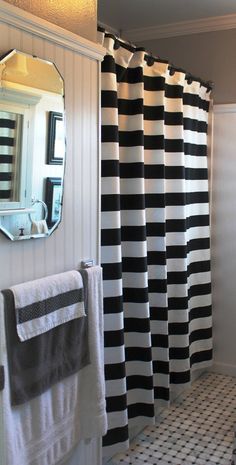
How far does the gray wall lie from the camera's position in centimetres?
319

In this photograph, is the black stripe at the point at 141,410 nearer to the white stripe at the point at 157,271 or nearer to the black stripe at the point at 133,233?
the white stripe at the point at 157,271

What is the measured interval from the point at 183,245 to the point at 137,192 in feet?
1.82

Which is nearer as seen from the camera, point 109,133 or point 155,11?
point 109,133

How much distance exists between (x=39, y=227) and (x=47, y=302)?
24cm

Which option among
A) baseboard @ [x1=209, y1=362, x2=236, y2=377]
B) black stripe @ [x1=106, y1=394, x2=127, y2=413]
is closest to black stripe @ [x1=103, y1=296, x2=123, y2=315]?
black stripe @ [x1=106, y1=394, x2=127, y2=413]

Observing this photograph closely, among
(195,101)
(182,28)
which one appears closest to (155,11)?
(182,28)

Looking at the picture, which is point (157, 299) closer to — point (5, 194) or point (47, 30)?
point (5, 194)

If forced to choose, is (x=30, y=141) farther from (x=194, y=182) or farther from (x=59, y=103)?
(x=194, y=182)

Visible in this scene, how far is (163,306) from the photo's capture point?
2.59 meters

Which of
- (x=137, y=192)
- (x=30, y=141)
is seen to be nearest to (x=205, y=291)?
(x=137, y=192)

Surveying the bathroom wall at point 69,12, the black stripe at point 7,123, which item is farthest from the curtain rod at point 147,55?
the black stripe at point 7,123

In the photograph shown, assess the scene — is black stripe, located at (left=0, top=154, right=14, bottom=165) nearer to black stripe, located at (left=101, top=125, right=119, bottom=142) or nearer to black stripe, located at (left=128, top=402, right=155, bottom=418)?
black stripe, located at (left=101, top=125, right=119, bottom=142)

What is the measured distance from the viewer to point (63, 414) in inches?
67.3

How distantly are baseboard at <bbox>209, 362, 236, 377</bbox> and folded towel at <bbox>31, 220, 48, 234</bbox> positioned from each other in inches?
86.2
